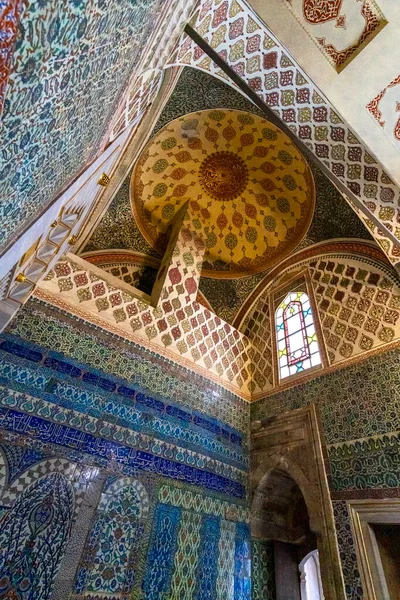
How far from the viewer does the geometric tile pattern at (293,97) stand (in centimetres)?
294

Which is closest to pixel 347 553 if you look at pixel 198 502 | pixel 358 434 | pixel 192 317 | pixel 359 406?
pixel 358 434

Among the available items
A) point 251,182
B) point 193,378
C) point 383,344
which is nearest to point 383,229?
point 383,344

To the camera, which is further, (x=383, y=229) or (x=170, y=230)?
(x=170, y=230)

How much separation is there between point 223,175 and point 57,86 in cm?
531

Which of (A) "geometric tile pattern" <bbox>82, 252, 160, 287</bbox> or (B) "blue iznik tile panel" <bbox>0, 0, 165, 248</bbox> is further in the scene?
(A) "geometric tile pattern" <bbox>82, 252, 160, 287</bbox>

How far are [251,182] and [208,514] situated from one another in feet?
17.8

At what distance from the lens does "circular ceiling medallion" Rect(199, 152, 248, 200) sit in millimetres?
5664

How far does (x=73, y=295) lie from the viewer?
394cm

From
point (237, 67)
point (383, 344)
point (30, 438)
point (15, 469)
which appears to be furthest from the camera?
point (383, 344)

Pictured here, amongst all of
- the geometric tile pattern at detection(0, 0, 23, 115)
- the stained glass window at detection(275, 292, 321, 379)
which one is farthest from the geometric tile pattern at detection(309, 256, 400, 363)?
the geometric tile pattern at detection(0, 0, 23, 115)

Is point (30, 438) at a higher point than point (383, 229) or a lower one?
lower

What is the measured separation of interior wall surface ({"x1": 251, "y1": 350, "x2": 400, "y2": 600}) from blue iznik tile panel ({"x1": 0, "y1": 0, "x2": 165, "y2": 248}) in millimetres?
4037

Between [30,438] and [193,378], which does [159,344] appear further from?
[30,438]

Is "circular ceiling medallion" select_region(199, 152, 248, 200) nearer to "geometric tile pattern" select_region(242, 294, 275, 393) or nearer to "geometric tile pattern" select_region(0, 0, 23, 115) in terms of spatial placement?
"geometric tile pattern" select_region(242, 294, 275, 393)
